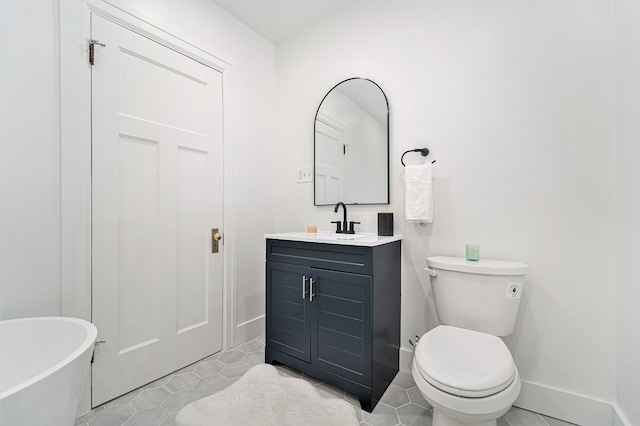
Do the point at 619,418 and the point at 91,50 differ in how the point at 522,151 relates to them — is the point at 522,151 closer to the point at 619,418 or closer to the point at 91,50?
the point at 619,418

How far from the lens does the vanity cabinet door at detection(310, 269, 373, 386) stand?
1.43 metres

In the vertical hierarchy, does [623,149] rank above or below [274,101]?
below

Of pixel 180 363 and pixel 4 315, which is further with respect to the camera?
pixel 180 363

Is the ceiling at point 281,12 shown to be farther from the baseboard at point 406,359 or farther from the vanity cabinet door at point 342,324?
the baseboard at point 406,359

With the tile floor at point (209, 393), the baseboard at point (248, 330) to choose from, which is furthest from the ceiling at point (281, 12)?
the tile floor at point (209, 393)

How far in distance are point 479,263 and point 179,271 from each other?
1.82 m

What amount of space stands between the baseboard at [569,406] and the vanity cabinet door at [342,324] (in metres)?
0.87

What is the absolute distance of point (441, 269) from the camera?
144 centimetres

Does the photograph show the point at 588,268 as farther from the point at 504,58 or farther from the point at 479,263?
the point at 504,58

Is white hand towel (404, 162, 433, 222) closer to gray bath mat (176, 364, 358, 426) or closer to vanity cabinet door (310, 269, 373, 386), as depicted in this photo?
vanity cabinet door (310, 269, 373, 386)

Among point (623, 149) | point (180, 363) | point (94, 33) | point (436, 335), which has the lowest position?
point (180, 363)

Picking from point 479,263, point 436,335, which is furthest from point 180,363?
point 479,263

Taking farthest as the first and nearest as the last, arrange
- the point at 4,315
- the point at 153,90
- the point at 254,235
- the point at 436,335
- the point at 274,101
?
the point at 274,101 → the point at 254,235 → the point at 153,90 → the point at 436,335 → the point at 4,315

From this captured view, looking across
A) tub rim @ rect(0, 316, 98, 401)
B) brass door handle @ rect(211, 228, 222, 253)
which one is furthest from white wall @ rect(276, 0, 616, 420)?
tub rim @ rect(0, 316, 98, 401)
